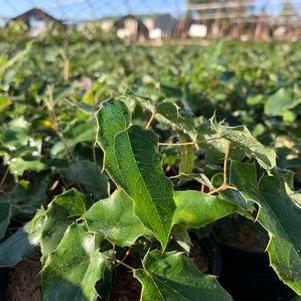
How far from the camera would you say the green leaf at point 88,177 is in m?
0.99

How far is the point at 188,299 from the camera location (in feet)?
2.29

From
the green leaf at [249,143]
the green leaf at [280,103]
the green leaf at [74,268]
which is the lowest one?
the green leaf at [280,103]

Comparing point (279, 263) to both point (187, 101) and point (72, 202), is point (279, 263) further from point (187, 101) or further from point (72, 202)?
point (187, 101)

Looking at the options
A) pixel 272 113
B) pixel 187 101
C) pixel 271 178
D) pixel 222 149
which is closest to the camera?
pixel 271 178

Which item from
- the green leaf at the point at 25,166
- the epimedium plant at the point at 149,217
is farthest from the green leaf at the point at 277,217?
the green leaf at the point at 25,166

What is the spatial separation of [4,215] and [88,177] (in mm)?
180

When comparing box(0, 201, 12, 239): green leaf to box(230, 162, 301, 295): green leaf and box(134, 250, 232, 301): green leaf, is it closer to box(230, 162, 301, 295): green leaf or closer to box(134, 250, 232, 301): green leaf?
box(134, 250, 232, 301): green leaf

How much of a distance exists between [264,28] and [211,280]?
688 inches

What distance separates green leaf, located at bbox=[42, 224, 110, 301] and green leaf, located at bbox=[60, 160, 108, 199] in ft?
0.65

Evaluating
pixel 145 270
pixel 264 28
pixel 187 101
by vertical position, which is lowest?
pixel 264 28

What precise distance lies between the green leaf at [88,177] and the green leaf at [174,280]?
27 cm

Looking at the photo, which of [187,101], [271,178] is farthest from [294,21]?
[271,178]

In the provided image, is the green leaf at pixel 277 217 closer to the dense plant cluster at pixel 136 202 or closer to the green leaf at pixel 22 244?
the dense plant cluster at pixel 136 202

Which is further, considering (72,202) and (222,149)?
(222,149)
